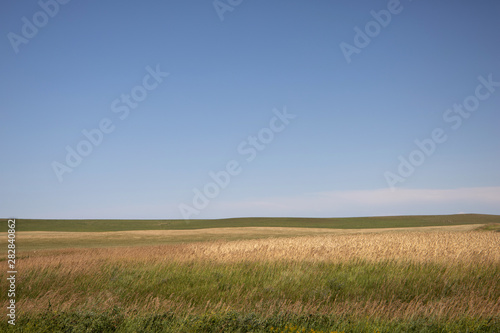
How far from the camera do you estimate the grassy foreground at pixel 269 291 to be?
34.2ft

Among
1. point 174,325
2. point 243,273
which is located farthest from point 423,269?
point 174,325

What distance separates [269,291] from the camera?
15.6 m

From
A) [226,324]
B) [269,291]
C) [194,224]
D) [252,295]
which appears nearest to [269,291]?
[269,291]

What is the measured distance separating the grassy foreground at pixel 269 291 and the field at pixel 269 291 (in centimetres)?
5

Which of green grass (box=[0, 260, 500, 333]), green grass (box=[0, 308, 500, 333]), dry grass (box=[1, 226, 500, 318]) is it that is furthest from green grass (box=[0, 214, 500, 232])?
green grass (box=[0, 308, 500, 333])

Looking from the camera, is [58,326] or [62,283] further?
[62,283]

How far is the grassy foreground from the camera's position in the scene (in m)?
10.4

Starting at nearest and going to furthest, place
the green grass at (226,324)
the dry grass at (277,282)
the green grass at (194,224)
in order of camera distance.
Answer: the green grass at (226,324) → the dry grass at (277,282) → the green grass at (194,224)

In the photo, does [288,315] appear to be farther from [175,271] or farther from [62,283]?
[62,283]

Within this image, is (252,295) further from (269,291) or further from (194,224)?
(194,224)

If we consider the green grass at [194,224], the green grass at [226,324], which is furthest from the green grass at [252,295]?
the green grass at [194,224]

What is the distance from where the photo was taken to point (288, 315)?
11.1 meters

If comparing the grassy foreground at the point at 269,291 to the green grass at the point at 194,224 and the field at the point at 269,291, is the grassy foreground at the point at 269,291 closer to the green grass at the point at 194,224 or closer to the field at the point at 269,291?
the field at the point at 269,291

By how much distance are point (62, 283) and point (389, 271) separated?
1566 centimetres
